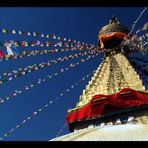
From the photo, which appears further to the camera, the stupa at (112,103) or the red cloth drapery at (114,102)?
the red cloth drapery at (114,102)

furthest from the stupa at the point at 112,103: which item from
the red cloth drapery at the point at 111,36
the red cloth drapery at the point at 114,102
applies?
the red cloth drapery at the point at 111,36

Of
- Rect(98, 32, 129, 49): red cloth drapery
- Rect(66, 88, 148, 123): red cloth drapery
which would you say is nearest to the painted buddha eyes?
Rect(66, 88, 148, 123): red cloth drapery

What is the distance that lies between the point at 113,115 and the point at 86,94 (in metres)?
3.34

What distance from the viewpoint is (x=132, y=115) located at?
52.7ft

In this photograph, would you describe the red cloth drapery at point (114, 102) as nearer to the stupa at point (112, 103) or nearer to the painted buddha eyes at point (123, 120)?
the stupa at point (112, 103)

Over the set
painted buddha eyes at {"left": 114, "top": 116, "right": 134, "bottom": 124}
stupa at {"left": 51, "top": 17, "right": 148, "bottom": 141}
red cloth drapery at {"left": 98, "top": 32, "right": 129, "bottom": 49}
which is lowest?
painted buddha eyes at {"left": 114, "top": 116, "right": 134, "bottom": 124}

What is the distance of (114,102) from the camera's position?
16.4 m

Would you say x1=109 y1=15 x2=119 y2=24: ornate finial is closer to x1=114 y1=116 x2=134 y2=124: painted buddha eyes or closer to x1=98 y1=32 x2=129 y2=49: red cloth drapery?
x1=98 y1=32 x2=129 y2=49: red cloth drapery

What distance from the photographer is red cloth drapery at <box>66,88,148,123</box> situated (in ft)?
53.3

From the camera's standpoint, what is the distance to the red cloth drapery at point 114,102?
1625 centimetres

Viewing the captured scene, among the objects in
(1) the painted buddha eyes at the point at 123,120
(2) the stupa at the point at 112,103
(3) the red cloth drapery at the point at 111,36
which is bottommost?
(1) the painted buddha eyes at the point at 123,120

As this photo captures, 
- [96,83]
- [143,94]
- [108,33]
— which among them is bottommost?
[143,94]
